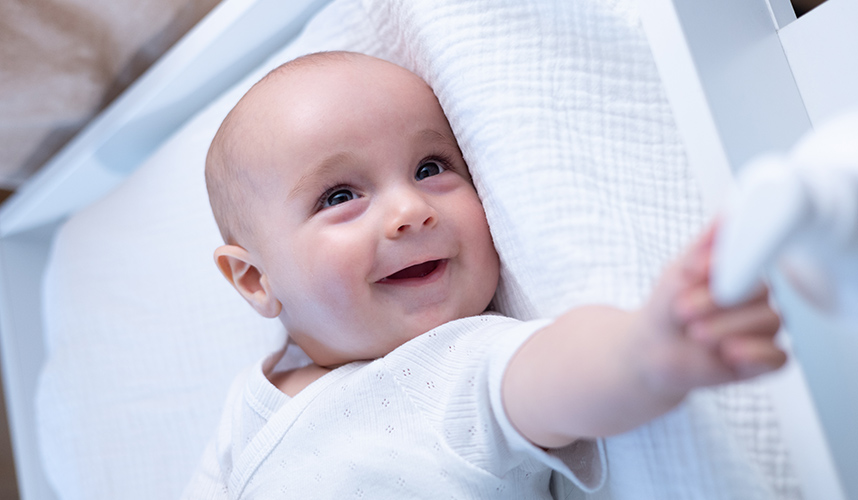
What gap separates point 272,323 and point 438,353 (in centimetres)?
52

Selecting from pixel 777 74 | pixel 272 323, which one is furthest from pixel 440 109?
pixel 272 323

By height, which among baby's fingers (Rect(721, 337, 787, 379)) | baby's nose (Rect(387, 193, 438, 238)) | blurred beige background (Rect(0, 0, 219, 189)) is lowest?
baby's fingers (Rect(721, 337, 787, 379))

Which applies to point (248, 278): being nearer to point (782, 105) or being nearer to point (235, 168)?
point (235, 168)

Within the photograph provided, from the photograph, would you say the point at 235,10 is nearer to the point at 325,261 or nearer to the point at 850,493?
the point at 325,261

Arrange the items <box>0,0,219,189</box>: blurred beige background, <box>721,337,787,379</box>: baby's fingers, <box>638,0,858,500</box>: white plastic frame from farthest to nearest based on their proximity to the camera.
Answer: <box>0,0,219,189</box>: blurred beige background
<box>638,0,858,500</box>: white plastic frame
<box>721,337,787,379</box>: baby's fingers

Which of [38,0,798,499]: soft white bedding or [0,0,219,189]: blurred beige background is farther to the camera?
[0,0,219,189]: blurred beige background

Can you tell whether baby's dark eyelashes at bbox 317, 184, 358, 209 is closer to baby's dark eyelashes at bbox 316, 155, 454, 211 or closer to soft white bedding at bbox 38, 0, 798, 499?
baby's dark eyelashes at bbox 316, 155, 454, 211

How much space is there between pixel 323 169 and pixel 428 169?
127mm

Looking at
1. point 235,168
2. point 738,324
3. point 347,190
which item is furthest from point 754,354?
point 235,168

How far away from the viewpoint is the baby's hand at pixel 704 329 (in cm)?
36

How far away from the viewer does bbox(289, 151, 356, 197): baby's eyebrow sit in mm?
737

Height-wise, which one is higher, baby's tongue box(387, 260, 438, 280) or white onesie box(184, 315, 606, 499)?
baby's tongue box(387, 260, 438, 280)

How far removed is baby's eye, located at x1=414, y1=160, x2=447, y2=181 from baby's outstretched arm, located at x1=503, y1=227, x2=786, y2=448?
0.94 feet

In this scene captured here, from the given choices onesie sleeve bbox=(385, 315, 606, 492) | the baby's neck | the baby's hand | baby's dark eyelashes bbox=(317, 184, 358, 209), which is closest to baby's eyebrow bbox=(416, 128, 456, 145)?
baby's dark eyelashes bbox=(317, 184, 358, 209)
